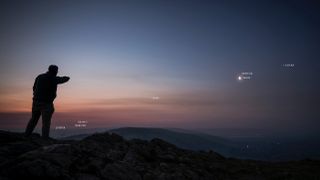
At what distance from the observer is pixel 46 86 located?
60.7ft

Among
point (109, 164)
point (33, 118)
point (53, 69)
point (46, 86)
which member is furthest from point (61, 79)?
point (109, 164)

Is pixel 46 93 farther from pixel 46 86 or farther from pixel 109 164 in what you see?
pixel 109 164

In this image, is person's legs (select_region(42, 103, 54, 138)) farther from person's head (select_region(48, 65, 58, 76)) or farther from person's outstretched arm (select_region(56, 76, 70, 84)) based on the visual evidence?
person's head (select_region(48, 65, 58, 76))

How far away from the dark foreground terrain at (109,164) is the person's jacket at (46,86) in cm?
267

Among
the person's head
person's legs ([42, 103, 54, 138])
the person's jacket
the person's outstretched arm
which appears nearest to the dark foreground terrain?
person's legs ([42, 103, 54, 138])

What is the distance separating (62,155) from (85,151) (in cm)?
186

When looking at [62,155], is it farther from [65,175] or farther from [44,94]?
[44,94]

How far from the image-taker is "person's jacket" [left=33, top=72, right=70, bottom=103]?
60.6 feet

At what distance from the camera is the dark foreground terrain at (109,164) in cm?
1294

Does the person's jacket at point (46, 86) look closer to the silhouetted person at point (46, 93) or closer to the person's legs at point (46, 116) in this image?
the silhouetted person at point (46, 93)

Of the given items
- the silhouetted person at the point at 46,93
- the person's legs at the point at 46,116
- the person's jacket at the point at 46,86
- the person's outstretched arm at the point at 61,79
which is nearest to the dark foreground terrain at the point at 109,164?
the person's legs at the point at 46,116

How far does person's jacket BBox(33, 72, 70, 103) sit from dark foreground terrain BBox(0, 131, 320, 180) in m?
2.67

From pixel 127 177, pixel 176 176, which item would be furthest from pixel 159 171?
pixel 127 177

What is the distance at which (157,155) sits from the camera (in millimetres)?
20141
